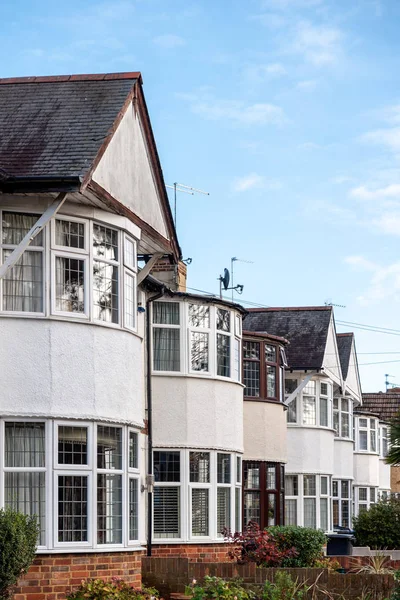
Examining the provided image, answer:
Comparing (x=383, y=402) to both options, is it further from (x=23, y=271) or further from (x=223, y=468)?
(x=23, y=271)

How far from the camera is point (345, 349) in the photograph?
48562mm

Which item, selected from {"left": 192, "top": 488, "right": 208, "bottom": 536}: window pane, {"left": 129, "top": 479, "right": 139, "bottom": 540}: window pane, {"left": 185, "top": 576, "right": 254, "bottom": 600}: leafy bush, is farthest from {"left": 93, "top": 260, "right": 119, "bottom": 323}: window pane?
{"left": 192, "top": 488, "right": 208, "bottom": 536}: window pane

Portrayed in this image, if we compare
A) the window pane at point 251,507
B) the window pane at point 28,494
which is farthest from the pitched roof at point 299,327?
the window pane at point 28,494

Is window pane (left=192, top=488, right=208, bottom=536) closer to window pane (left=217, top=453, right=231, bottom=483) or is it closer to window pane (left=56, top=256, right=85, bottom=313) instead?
window pane (left=217, top=453, right=231, bottom=483)

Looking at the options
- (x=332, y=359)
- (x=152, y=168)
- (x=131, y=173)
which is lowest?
(x=332, y=359)

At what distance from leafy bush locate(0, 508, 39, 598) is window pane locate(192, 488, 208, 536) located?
9638 millimetres

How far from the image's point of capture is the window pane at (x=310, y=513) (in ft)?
129

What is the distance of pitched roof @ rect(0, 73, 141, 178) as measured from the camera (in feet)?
66.0

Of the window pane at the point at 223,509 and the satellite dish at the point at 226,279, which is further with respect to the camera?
the satellite dish at the point at 226,279

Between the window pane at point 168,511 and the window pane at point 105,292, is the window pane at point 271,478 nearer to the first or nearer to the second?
the window pane at point 168,511

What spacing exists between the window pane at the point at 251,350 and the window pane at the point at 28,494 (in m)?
14.2

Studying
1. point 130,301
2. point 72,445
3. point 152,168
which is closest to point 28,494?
point 72,445

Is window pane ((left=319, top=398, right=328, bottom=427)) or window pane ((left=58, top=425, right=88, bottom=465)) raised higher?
window pane ((left=319, top=398, right=328, bottom=427))

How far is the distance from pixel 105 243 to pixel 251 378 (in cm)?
1301
